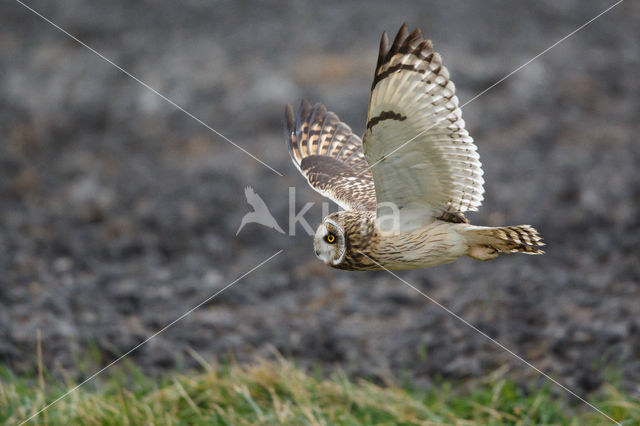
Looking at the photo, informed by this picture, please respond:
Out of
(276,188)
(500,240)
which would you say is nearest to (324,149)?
(500,240)

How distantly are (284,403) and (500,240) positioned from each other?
2.61 meters

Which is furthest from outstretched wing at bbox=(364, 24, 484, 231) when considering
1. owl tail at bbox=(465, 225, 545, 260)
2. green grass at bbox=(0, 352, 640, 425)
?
green grass at bbox=(0, 352, 640, 425)

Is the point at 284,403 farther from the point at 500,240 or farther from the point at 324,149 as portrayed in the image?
the point at 500,240

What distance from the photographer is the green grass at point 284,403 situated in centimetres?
412

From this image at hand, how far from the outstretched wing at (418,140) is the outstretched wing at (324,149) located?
0.65 meters

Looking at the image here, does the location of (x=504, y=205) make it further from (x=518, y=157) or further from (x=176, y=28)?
(x=176, y=28)

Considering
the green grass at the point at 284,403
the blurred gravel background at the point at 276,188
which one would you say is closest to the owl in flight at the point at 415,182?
the green grass at the point at 284,403

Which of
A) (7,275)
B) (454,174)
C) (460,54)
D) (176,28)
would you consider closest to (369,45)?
(460,54)

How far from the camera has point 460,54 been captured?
8852mm

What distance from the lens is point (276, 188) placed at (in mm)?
7617

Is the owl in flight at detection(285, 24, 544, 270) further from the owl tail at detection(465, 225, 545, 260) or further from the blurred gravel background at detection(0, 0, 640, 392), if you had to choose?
the blurred gravel background at detection(0, 0, 640, 392)

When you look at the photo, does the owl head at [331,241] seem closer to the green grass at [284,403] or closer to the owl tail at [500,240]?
the owl tail at [500,240]

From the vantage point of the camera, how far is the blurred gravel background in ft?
17.7

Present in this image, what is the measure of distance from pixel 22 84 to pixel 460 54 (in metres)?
5.85
